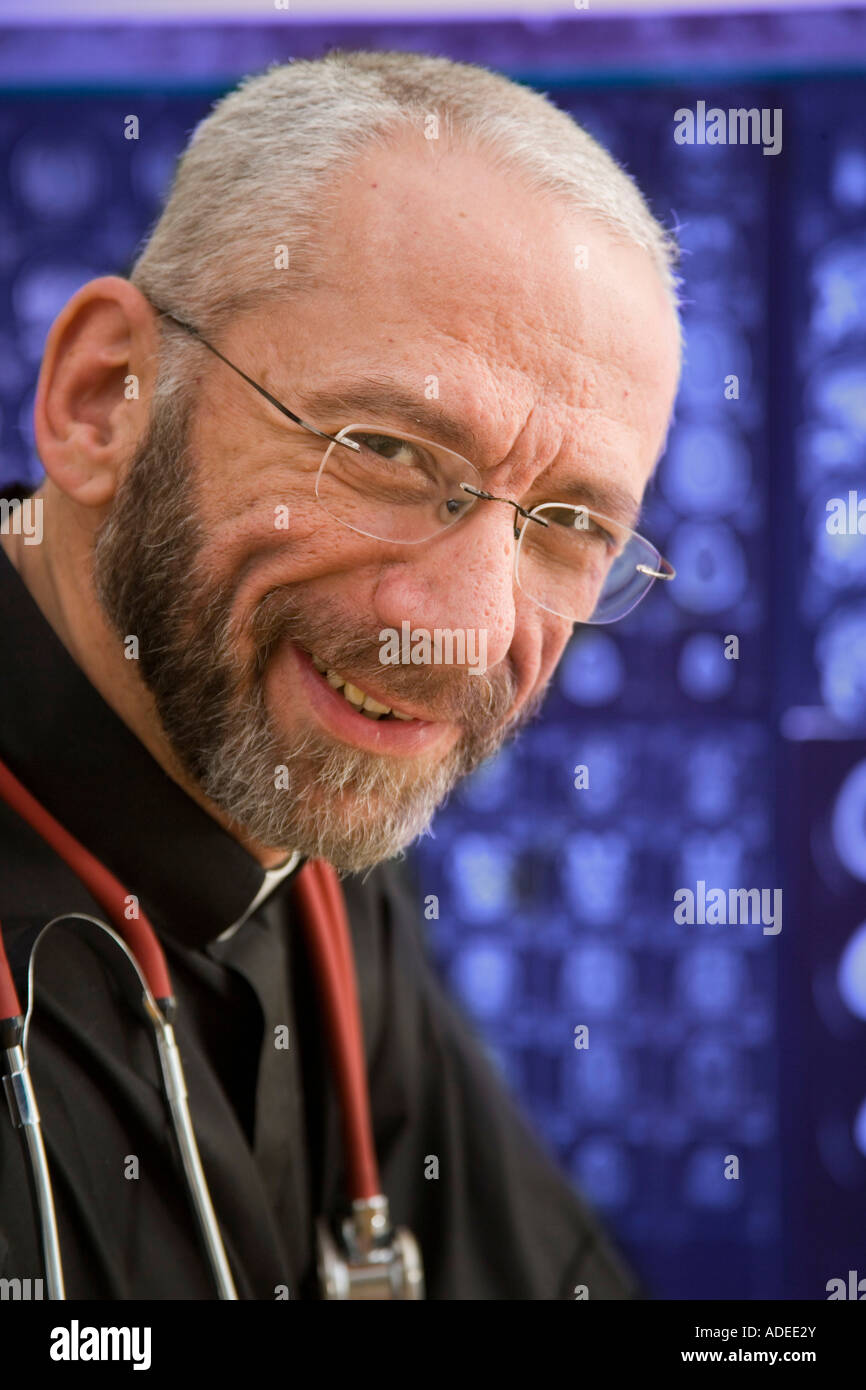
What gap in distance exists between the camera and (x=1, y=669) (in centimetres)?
72

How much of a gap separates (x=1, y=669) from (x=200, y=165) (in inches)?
13.7

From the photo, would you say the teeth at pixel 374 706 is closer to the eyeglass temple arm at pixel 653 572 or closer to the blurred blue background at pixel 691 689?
the eyeglass temple arm at pixel 653 572

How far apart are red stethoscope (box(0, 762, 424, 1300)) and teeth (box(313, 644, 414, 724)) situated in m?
0.18

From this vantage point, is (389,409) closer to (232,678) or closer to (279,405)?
(279,405)

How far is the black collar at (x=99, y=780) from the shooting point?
2.35ft

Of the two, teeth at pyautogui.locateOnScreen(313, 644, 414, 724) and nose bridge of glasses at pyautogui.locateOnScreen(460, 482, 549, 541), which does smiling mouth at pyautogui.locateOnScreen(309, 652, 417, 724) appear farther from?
nose bridge of glasses at pyautogui.locateOnScreen(460, 482, 549, 541)

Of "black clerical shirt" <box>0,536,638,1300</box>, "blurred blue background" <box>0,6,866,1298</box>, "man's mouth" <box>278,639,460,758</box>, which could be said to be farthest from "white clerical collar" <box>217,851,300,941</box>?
"blurred blue background" <box>0,6,866,1298</box>

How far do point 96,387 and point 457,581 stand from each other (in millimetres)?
269

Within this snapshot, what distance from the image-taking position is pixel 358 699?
0.71 m

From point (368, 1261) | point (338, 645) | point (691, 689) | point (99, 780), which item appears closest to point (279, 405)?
point (338, 645)
